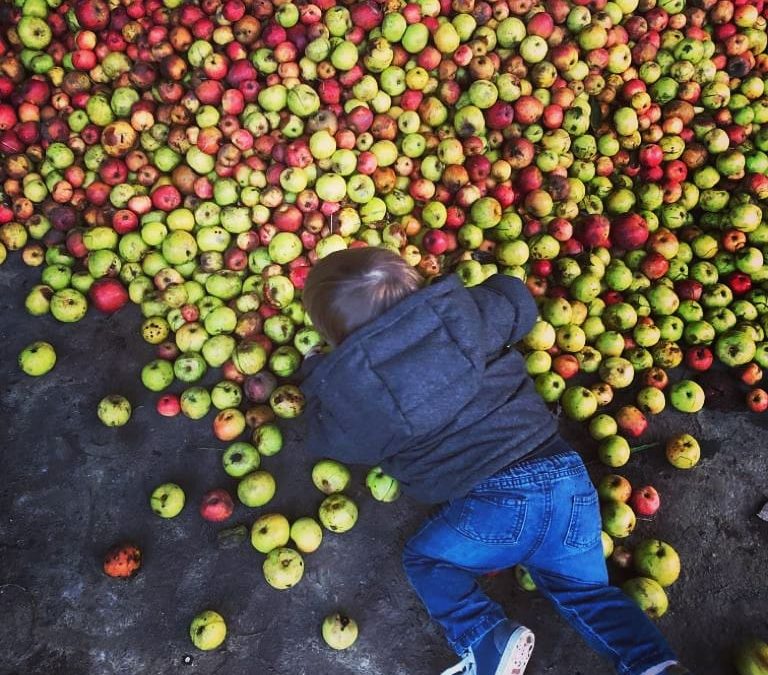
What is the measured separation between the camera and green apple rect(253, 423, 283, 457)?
3.15m

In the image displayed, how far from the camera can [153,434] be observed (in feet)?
10.9

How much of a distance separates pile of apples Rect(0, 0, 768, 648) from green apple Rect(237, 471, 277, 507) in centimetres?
16

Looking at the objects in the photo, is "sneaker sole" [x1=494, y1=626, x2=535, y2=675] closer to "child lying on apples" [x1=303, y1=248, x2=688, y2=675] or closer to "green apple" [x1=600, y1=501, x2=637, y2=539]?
"child lying on apples" [x1=303, y1=248, x2=688, y2=675]

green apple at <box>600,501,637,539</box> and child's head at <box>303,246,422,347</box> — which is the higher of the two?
child's head at <box>303,246,422,347</box>

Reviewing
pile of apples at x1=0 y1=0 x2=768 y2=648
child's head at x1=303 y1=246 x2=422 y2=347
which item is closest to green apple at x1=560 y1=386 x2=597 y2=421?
pile of apples at x1=0 y1=0 x2=768 y2=648

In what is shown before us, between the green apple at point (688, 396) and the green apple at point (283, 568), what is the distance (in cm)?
225

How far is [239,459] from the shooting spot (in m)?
3.08

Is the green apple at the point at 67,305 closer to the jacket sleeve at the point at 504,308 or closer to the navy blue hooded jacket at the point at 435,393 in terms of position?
the navy blue hooded jacket at the point at 435,393

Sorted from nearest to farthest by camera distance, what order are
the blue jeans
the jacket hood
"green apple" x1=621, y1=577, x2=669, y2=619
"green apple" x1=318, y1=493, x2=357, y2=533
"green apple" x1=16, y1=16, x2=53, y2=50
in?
the jacket hood < the blue jeans < "green apple" x1=621, y1=577, x2=669, y2=619 < "green apple" x1=318, y1=493, x2=357, y2=533 < "green apple" x1=16, y1=16, x2=53, y2=50

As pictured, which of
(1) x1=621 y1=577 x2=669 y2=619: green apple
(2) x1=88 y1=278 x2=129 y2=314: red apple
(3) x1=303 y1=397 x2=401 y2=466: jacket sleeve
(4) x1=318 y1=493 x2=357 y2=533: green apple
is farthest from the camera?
(2) x1=88 y1=278 x2=129 y2=314: red apple

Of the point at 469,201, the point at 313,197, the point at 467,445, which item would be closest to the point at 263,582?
the point at 467,445

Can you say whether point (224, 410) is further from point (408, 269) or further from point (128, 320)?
point (408, 269)

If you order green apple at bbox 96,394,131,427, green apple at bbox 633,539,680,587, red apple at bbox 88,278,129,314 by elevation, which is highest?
green apple at bbox 633,539,680,587

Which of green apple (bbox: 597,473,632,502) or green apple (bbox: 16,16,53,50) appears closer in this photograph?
green apple (bbox: 597,473,632,502)
